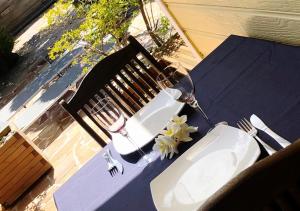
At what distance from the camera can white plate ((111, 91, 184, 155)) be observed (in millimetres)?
1502

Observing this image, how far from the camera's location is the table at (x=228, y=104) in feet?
4.06

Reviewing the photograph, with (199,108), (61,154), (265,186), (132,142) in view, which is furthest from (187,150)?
(61,154)

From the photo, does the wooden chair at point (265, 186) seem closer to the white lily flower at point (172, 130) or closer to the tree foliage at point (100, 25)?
the white lily flower at point (172, 130)

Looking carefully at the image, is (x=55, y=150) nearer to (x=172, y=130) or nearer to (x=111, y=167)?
(x=111, y=167)

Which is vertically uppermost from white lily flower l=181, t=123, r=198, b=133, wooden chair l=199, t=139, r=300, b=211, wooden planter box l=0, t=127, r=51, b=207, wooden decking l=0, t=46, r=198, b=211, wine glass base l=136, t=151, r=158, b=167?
wooden chair l=199, t=139, r=300, b=211

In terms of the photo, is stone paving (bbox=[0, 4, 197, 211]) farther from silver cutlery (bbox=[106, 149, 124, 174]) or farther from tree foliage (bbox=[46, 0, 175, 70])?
silver cutlery (bbox=[106, 149, 124, 174])

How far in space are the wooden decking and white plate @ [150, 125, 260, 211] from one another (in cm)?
218

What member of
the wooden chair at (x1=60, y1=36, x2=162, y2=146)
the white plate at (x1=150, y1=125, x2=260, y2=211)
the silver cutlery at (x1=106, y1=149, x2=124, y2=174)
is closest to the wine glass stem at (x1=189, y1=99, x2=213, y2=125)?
the white plate at (x1=150, y1=125, x2=260, y2=211)

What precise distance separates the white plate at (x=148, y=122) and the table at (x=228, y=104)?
6cm

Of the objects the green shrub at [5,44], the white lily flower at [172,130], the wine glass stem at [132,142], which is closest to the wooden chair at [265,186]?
the white lily flower at [172,130]

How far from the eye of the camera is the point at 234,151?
3.88 feet

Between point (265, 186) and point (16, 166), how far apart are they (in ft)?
11.7

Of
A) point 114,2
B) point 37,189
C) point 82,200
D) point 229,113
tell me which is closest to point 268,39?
point 229,113

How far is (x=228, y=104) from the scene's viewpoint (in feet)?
4.59
